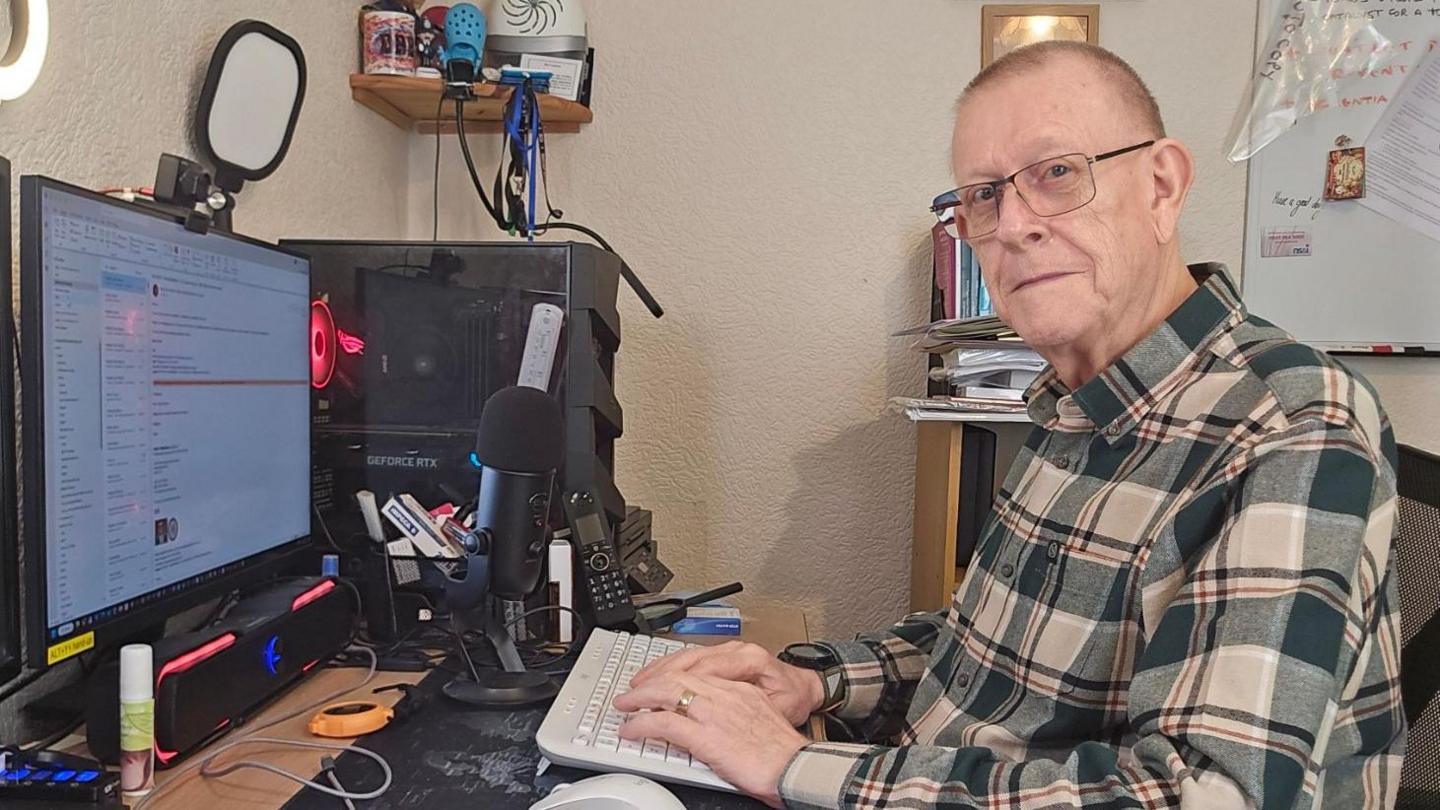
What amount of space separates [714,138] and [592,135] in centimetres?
23

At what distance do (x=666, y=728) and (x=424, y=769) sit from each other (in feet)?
0.68

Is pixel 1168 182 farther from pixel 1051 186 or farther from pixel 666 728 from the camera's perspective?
pixel 666 728

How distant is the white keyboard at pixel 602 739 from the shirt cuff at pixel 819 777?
0.17 ft

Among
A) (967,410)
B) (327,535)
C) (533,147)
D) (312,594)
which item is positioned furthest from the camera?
(533,147)

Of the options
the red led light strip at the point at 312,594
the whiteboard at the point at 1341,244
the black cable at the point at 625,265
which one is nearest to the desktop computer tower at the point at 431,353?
the red led light strip at the point at 312,594

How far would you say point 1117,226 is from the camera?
34.4 inches

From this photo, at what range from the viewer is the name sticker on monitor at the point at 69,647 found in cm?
74

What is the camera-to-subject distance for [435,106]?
181cm

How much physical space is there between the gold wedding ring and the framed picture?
140 centimetres

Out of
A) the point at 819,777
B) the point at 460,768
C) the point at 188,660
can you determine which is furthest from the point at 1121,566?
the point at 188,660

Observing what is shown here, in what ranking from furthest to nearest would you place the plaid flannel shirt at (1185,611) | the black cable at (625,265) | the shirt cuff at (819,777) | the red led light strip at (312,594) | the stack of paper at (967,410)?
the black cable at (625,265), the stack of paper at (967,410), the red led light strip at (312,594), the shirt cuff at (819,777), the plaid flannel shirt at (1185,611)

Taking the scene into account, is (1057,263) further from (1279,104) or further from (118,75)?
(1279,104)

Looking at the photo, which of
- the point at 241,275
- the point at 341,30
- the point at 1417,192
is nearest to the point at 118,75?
the point at 241,275

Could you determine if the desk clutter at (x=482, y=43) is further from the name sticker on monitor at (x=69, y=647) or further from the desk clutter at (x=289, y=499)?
the name sticker on monitor at (x=69, y=647)
